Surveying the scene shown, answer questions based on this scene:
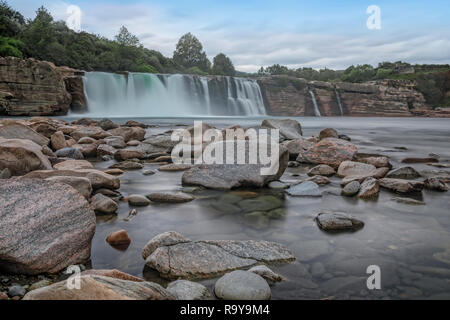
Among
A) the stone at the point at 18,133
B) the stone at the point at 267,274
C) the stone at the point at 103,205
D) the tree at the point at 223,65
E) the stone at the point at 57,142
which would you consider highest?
the tree at the point at 223,65

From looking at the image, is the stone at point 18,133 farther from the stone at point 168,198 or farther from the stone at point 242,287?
the stone at point 242,287

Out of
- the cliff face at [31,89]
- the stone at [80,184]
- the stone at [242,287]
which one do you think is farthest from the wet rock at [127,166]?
the cliff face at [31,89]

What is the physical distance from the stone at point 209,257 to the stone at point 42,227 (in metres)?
0.65

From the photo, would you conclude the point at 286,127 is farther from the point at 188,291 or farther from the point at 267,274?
the point at 188,291

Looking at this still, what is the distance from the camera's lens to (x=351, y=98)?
5225cm

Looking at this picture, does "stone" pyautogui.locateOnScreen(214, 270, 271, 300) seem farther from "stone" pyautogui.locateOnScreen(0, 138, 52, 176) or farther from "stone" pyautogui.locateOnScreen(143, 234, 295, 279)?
"stone" pyautogui.locateOnScreen(0, 138, 52, 176)

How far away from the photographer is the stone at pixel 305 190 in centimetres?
480

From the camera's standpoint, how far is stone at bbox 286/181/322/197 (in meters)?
4.80

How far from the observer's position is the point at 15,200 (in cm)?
263

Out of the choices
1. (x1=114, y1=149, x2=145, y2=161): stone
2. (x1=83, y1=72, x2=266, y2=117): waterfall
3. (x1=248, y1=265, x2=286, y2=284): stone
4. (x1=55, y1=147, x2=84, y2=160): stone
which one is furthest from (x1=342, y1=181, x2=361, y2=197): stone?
(x1=83, y1=72, x2=266, y2=117): waterfall

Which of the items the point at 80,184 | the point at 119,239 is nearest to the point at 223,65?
the point at 80,184

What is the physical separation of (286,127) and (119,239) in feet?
31.3
